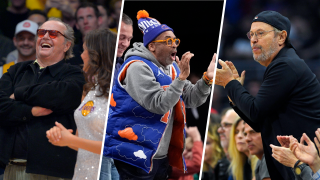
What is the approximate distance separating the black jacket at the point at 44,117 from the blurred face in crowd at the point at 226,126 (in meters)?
1.41

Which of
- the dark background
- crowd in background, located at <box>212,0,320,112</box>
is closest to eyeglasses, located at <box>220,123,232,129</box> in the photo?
crowd in background, located at <box>212,0,320,112</box>

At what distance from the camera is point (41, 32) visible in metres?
2.82

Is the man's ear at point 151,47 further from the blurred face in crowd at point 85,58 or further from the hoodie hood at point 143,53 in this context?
the blurred face in crowd at point 85,58

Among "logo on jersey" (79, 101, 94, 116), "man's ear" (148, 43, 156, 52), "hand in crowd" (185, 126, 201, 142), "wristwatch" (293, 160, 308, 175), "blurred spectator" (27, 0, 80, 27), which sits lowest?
"hand in crowd" (185, 126, 201, 142)

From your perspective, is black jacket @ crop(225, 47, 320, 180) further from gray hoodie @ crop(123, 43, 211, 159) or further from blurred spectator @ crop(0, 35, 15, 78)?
blurred spectator @ crop(0, 35, 15, 78)

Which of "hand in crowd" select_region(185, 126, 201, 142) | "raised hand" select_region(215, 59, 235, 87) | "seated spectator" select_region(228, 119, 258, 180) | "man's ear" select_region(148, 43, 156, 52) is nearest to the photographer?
"raised hand" select_region(215, 59, 235, 87)

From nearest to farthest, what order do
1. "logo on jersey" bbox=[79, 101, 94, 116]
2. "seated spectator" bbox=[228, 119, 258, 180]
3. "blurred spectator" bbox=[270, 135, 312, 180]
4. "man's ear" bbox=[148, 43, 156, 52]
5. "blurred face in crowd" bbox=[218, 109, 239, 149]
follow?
"blurred spectator" bbox=[270, 135, 312, 180] < "man's ear" bbox=[148, 43, 156, 52] < "logo on jersey" bbox=[79, 101, 94, 116] < "seated spectator" bbox=[228, 119, 258, 180] < "blurred face in crowd" bbox=[218, 109, 239, 149]

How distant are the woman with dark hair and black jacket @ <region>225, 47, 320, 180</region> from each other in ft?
3.58

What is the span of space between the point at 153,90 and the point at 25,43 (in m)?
1.30

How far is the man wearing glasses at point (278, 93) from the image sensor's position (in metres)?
2.15

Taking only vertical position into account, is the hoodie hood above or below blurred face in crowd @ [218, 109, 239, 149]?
above

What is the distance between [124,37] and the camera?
117 inches

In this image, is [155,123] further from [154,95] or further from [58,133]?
[58,133]

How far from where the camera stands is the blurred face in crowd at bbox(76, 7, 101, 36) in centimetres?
285
